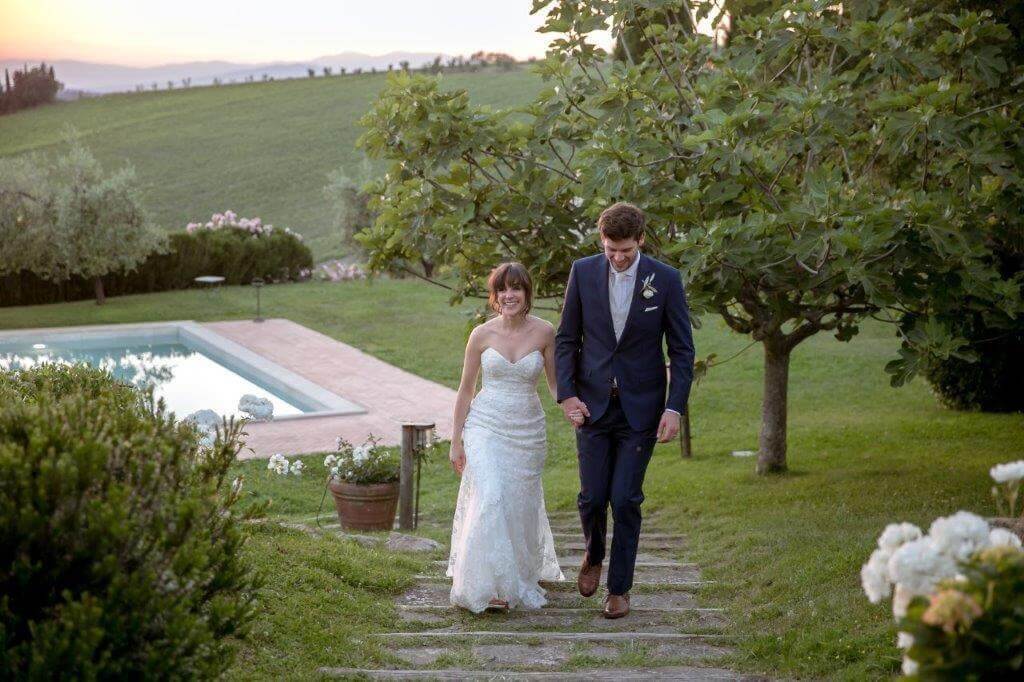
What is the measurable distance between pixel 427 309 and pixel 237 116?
113 feet

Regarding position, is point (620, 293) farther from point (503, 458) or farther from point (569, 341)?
point (503, 458)

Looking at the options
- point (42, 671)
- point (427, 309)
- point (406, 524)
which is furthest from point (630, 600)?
point (427, 309)

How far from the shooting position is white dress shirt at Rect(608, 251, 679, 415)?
5430 mm

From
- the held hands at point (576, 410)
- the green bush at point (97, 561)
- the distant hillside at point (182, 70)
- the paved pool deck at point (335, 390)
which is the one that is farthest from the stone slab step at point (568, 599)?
the distant hillside at point (182, 70)

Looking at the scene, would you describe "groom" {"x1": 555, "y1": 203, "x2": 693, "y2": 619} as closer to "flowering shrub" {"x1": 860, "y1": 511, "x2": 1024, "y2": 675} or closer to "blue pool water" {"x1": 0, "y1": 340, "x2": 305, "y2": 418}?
"flowering shrub" {"x1": 860, "y1": 511, "x2": 1024, "y2": 675}

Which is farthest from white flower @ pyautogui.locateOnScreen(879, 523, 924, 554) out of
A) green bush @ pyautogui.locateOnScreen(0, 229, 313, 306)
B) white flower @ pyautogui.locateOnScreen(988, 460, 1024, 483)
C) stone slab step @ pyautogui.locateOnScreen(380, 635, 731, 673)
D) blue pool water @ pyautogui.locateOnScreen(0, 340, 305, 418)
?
green bush @ pyautogui.locateOnScreen(0, 229, 313, 306)

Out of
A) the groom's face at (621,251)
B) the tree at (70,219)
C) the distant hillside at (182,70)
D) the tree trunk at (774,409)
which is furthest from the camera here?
the distant hillside at (182,70)

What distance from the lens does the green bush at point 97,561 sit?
9.88ft

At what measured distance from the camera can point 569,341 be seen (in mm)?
5586

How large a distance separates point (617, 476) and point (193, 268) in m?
22.2

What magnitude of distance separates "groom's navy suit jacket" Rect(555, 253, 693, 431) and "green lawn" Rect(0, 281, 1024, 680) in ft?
3.82

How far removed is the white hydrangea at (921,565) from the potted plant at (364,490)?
258 inches

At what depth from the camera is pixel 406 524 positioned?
8.77 meters

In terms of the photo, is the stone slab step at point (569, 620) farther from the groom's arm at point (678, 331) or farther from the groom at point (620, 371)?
the groom's arm at point (678, 331)
